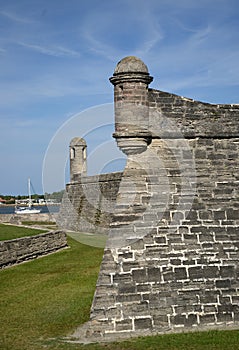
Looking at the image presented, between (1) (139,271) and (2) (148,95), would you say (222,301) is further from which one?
(2) (148,95)

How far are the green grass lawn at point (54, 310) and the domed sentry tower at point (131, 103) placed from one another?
3784mm

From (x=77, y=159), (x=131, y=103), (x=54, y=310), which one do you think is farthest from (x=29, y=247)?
(x=77, y=159)

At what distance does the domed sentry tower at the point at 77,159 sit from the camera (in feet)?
114

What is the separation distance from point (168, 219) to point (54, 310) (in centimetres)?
363

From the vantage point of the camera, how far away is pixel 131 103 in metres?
10.6

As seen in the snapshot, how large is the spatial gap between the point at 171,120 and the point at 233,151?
1551 millimetres

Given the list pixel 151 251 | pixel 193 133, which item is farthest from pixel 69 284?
pixel 193 133

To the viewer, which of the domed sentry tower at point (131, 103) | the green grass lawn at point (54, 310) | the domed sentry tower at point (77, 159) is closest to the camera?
the green grass lawn at point (54, 310)

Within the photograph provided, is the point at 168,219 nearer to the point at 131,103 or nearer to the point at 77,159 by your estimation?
the point at 131,103

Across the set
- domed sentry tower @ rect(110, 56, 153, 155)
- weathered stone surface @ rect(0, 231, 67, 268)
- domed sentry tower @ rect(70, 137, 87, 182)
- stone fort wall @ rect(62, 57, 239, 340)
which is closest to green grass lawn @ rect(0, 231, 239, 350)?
weathered stone surface @ rect(0, 231, 67, 268)

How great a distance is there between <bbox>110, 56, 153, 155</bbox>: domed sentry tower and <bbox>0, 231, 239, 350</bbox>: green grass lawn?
378 cm

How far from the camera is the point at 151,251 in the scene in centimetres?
1045

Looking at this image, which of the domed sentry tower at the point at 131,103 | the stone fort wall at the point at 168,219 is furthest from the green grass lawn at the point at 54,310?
the domed sentry tower at the point at 131,103

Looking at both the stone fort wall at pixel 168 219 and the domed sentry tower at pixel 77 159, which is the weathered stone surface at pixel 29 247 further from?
the domed sentry tower at pixel 77 159
